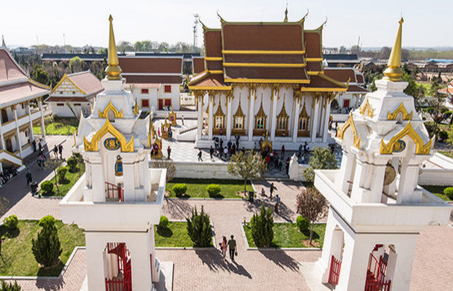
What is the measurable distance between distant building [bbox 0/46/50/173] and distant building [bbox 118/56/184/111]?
14.8 m

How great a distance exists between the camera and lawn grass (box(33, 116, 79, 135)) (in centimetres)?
3572

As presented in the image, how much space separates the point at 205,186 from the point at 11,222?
36.9 feet

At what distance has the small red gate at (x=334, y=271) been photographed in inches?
452

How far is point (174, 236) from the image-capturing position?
16562 mm

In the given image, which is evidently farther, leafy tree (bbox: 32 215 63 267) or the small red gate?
leafy tree (bbox: 32 215 63 267)

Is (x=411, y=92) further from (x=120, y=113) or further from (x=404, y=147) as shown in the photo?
(x=120, y=113)

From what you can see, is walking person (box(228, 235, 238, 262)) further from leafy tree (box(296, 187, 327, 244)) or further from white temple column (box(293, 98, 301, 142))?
white temple column (box(293, 98, 301, 142))

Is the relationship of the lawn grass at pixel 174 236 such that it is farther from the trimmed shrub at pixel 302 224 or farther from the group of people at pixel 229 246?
the trimmed shrub at pixel 302 224

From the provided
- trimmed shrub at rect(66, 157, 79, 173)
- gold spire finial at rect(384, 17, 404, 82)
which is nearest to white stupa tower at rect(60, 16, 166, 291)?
gold spire finial at rect(384, 17, 404, 82)

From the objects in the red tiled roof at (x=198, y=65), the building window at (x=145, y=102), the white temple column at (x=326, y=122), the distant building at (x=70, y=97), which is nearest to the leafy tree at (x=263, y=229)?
the white temple column at (x=326, y=122)

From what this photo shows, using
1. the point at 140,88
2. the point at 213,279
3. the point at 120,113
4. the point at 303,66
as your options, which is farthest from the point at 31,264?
the point at 140,88

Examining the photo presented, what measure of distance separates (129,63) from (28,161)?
72.8 ft

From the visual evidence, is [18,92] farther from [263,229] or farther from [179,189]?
[263,229]

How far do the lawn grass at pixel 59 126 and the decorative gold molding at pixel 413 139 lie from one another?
33444 mm
